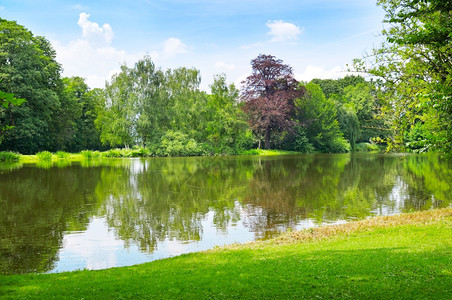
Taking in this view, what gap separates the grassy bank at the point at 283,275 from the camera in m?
5.40

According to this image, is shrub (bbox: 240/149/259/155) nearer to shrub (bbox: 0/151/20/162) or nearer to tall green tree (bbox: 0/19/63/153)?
tall green tree (bbox: 0/19/63/153)

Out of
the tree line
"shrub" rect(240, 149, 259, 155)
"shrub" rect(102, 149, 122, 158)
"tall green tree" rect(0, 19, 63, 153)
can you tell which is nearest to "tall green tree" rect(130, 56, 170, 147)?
the tree line

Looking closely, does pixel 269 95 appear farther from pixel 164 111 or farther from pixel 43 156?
pixel 43 156

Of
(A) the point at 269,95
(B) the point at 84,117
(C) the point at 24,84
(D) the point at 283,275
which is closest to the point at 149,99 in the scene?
(C) the point at 24,84

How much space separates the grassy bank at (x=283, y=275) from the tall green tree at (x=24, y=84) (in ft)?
143

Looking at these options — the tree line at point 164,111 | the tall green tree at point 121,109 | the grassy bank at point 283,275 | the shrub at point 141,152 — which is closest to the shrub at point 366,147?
the tree line at point 164,111

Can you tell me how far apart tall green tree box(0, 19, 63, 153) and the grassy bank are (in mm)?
43476

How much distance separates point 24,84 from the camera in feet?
152

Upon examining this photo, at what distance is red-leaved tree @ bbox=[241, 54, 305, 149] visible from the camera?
61188 mm

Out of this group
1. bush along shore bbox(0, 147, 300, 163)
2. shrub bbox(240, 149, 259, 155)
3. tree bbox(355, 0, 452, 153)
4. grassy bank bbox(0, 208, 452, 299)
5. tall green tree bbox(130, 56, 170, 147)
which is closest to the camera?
grassy bank bbox(0, 208, 452, 299)

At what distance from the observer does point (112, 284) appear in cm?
598

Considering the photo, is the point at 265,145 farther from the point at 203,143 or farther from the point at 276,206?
the point at 276,206

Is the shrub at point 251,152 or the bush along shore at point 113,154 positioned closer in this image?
the bush along shore at point 113,154

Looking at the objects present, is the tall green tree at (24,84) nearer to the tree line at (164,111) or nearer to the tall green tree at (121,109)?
the tree line at (164,111)
